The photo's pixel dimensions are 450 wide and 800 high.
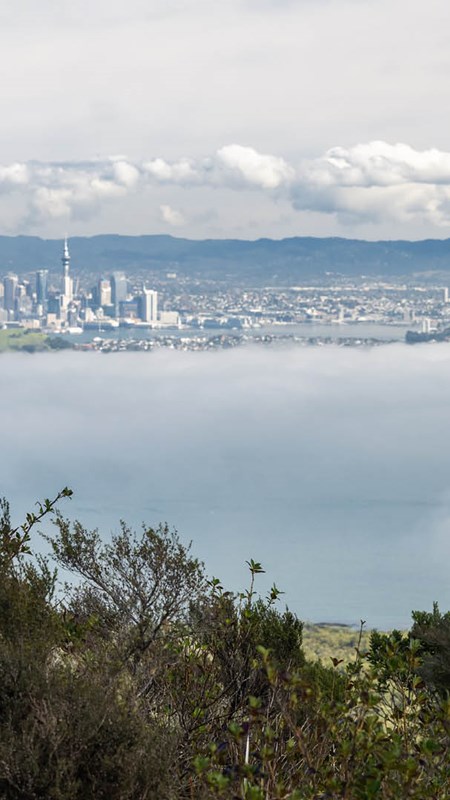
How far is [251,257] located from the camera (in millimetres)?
124062

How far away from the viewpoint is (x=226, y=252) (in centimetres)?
12450

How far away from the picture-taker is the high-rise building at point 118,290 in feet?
382

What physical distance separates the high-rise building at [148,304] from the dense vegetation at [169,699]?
11110 centimetres

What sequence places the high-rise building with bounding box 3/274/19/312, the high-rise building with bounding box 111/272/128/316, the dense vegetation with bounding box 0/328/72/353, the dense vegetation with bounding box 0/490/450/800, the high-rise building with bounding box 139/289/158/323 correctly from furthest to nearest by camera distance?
the high-rise building with bounding box 111/272/128/316
the high-rise building with bounding box 139/289/158/323
the high-rise building with bounding box 3/274/19/312
the dense vegetation with bounding box 0/328/72/353
the dense vegetation with bounding box 0/490/450/800

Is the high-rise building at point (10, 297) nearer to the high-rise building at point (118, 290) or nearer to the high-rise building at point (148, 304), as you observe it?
the high-rise building at point (118, 290)

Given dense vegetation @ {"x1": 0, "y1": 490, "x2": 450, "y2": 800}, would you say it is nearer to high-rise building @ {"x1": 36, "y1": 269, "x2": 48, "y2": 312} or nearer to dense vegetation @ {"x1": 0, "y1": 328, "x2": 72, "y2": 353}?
dense vegetation @ {"x1": 0, "y1": 328, "x2": 72, "y2": 353}

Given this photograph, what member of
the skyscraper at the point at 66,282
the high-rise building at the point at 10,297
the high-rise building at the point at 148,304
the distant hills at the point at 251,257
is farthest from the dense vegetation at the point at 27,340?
the distant hills at the point at 251,257

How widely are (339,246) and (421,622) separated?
121 meters

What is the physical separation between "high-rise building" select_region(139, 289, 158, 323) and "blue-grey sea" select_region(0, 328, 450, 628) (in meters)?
11.1

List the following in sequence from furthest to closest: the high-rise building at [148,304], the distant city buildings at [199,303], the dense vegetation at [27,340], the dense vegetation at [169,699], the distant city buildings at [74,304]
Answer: the high-rise building at [148,304], the distant city buildings at [199,303], the distant city buildings at [74,304], the dense vegetation at [27,340], the dense vegetation at [169,699]

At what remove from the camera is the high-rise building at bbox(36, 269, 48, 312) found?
379 ft

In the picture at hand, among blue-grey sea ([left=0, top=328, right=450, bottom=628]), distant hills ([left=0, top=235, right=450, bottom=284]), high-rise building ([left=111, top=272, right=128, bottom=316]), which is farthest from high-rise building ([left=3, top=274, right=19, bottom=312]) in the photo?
high-rise building ([left=111, top=272, right=128, bottom=316])

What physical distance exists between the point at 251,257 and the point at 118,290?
57.8 feet

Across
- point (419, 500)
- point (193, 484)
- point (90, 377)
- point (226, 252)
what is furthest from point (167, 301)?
point (419, 500)
